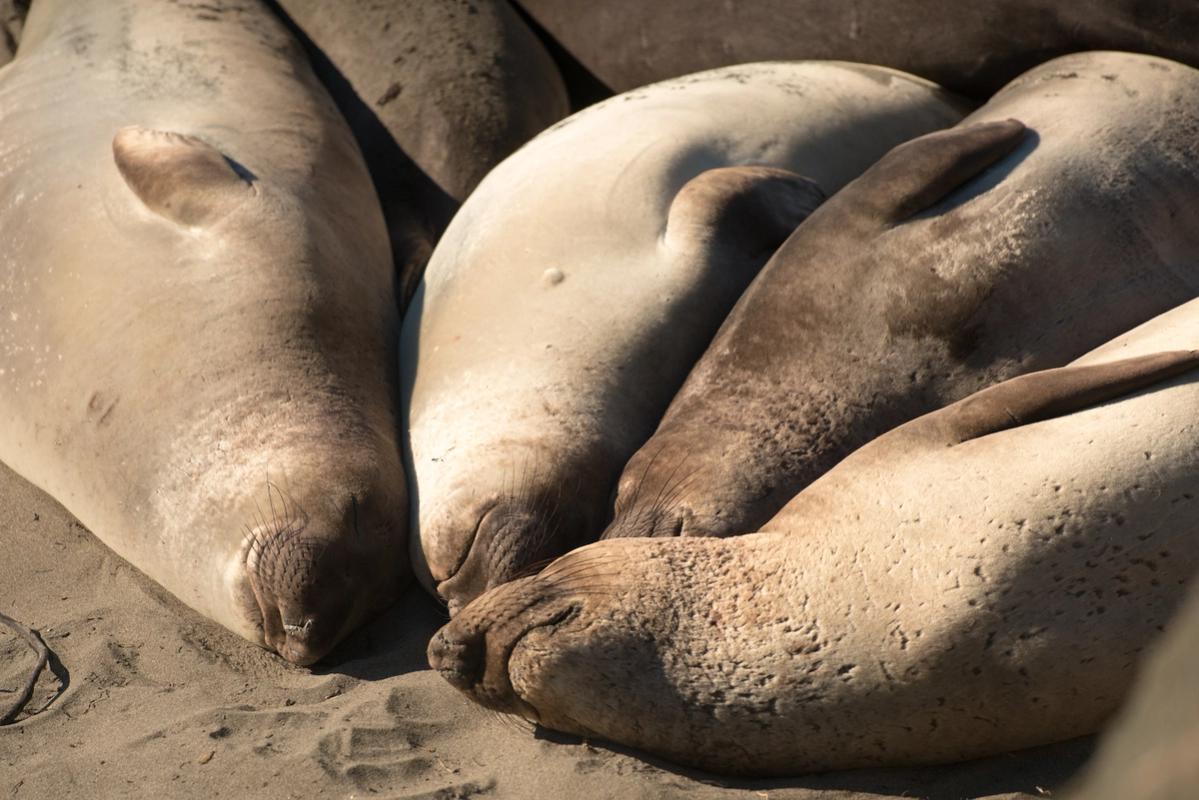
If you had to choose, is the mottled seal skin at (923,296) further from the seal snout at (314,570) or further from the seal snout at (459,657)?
the seal snout at (314,570)

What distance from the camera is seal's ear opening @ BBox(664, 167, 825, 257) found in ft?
15.1

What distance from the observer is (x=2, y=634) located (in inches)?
159

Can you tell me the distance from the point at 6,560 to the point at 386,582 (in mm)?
1222

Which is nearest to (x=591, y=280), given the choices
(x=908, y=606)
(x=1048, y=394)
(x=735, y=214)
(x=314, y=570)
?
(x=735, y=214)

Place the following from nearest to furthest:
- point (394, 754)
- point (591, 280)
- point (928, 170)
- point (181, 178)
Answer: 1. point (394, 754)
2. point (928, 170)
3. point (591, 280)
4. point (181, 178)

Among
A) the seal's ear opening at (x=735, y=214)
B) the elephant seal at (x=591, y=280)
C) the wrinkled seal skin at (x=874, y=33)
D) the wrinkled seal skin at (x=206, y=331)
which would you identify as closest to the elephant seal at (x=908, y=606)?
the elephant seal at (x=591, y=280)

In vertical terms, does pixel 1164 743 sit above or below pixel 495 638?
above

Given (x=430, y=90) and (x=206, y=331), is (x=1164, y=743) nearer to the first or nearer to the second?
(x=206, y=331)

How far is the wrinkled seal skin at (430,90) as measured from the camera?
568 cm

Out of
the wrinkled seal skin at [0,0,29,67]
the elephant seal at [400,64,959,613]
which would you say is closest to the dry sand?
the elephant seal at [400,64,959,613]

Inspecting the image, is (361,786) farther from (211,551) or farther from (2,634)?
(2,634)

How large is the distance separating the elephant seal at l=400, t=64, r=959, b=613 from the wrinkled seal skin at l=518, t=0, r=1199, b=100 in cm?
13

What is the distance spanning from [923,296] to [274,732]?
196 centimetres

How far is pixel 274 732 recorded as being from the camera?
355 centimetres
